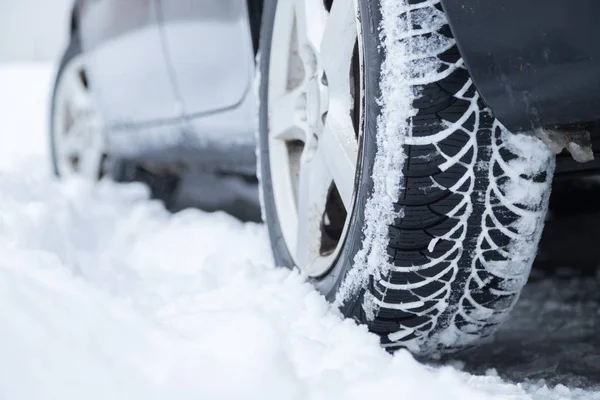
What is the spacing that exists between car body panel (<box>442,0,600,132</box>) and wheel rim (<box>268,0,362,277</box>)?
0.26 m

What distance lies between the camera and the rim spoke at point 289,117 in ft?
4.39

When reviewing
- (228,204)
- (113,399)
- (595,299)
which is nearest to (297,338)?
(113,399)

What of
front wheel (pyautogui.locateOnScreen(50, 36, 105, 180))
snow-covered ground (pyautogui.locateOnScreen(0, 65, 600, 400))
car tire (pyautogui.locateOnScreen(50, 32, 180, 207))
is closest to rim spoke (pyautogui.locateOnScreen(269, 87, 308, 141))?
snow-covered ground (pyautogui.locateOnScreen(0, 65, 600, 400))

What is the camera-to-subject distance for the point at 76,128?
3.11m

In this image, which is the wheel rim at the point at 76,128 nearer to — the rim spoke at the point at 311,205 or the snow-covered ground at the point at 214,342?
the snow-covered ground at the point at 214,342

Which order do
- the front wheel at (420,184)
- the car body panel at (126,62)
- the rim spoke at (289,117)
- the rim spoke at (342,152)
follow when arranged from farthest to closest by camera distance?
the car body panel at (126,62)
the rim spoke at (289,117)
the rim spoke at (342,152)
the front wheel at (420,184)

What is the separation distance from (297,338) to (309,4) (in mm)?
624

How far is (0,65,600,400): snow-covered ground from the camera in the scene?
0.78 metres

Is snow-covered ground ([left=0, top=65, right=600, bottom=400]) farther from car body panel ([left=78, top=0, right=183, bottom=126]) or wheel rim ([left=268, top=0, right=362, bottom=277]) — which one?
car body panel ([left=78, top=0, right=183, bottom=126])

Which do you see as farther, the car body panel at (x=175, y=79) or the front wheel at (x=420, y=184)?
the car body panel at (x=175, y=79)

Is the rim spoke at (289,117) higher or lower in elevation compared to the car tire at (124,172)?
higher

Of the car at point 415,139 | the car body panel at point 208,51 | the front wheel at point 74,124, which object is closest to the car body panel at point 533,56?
the car at point 415,139

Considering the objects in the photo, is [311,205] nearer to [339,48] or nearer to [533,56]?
[339,48]

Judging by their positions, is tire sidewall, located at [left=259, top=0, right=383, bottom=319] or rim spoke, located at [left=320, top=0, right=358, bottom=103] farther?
rim spoke, located at [left=320, top=0, right=358, bottom=103]
